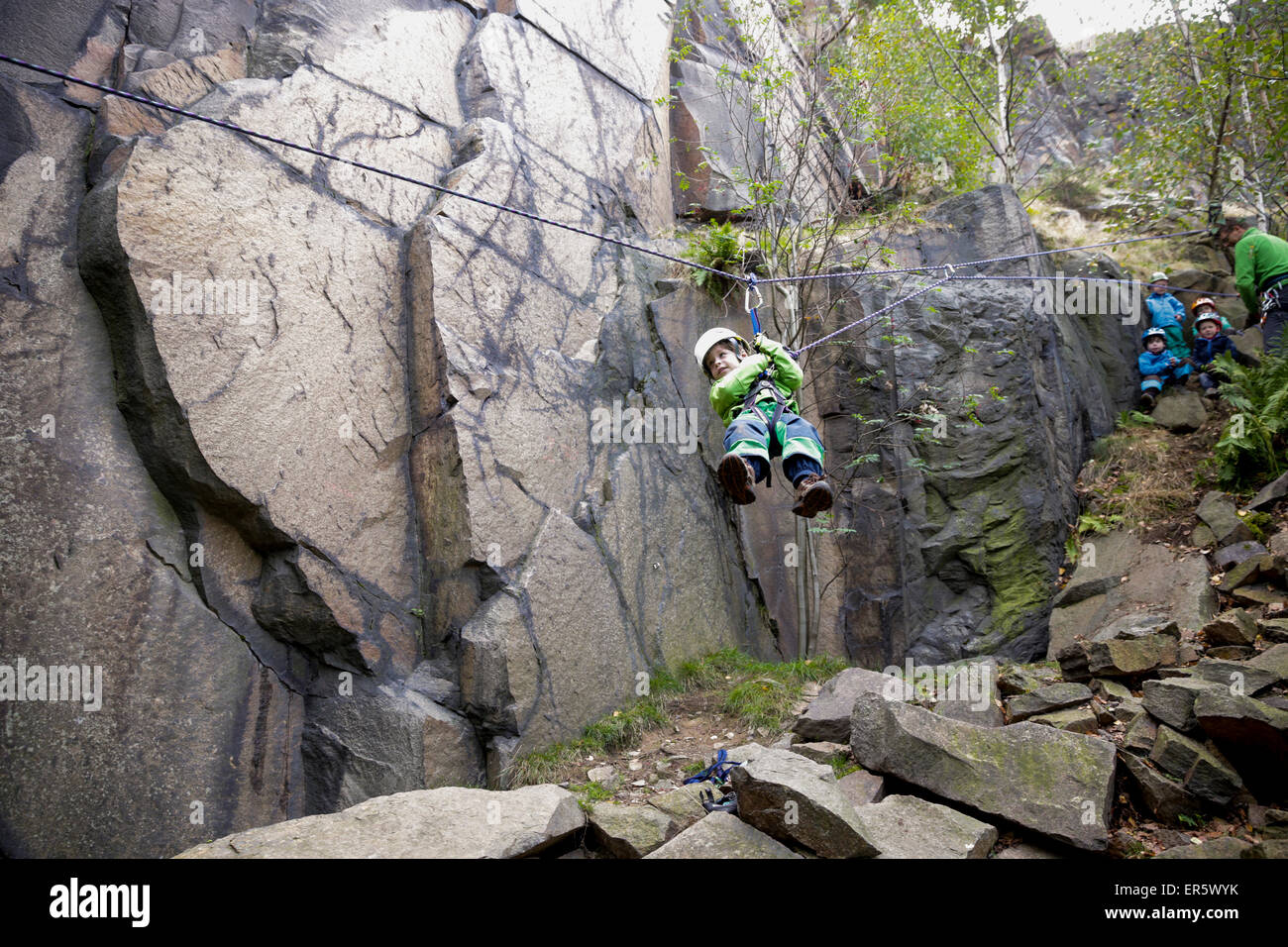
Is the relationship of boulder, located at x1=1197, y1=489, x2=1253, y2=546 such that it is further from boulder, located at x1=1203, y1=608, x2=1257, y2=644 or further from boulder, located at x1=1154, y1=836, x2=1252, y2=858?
boulder, located at x1=1154, y1=836, x2=1252, y2=858

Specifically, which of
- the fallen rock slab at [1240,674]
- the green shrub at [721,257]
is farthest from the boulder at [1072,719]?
the green shrub at [721,257]

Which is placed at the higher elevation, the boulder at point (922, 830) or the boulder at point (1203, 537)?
the boulder at point (1203, 537)

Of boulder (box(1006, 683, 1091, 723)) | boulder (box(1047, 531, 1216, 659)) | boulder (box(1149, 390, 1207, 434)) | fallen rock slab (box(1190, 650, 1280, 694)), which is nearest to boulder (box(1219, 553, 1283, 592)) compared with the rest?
boulder (box(1047, 531, 1216, 659))

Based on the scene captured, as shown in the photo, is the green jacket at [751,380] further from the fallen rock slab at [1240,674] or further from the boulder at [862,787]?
the fallen rock slab at [1240,674]

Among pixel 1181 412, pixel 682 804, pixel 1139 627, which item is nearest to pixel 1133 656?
pixel 1139 627

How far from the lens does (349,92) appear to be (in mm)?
6832

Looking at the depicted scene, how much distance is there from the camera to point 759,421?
5.68 m

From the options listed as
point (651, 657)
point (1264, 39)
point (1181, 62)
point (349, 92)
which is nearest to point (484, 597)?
point (651, 657)

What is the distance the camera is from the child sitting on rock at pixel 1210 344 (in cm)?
987

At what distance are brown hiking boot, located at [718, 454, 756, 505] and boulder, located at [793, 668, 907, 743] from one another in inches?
61.0

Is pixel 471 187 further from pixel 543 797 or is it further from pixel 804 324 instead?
pixel 543 797

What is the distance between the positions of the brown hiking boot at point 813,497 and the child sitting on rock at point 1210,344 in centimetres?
714

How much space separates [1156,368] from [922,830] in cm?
866

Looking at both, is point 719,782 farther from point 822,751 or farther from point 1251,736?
point 1251,736
